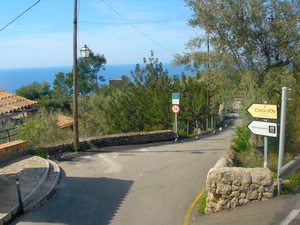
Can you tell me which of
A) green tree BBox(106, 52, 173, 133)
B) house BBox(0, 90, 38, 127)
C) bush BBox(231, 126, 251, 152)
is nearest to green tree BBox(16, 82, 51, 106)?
green tree BBox(106, 52, 173, 133)

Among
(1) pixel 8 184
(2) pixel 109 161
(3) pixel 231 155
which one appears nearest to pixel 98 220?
(1) pixel 8 184

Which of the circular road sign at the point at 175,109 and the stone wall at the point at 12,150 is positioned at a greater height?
the circular road sign at the point at 175,109

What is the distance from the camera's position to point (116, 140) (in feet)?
61.4

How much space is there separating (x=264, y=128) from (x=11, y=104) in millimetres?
9012

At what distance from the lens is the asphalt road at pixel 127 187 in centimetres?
930

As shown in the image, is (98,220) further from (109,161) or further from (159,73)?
(159,73)

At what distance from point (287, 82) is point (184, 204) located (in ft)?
16.6

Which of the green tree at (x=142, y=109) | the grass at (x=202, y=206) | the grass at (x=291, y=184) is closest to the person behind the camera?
the grass at (x=291, y=184)

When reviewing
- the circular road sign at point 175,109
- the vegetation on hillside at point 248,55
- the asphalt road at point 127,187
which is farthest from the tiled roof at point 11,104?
the circular road sign at point 175,109

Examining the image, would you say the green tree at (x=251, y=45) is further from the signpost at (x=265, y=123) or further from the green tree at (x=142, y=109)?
the green tree at (x=142, y=109)

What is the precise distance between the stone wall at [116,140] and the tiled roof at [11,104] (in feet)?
7.91

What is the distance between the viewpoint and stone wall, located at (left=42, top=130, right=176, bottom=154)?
53.6ft

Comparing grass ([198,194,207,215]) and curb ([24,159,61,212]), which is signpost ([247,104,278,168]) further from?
curb ([24,159,61,212])

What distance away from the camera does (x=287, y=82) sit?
11.6 m
